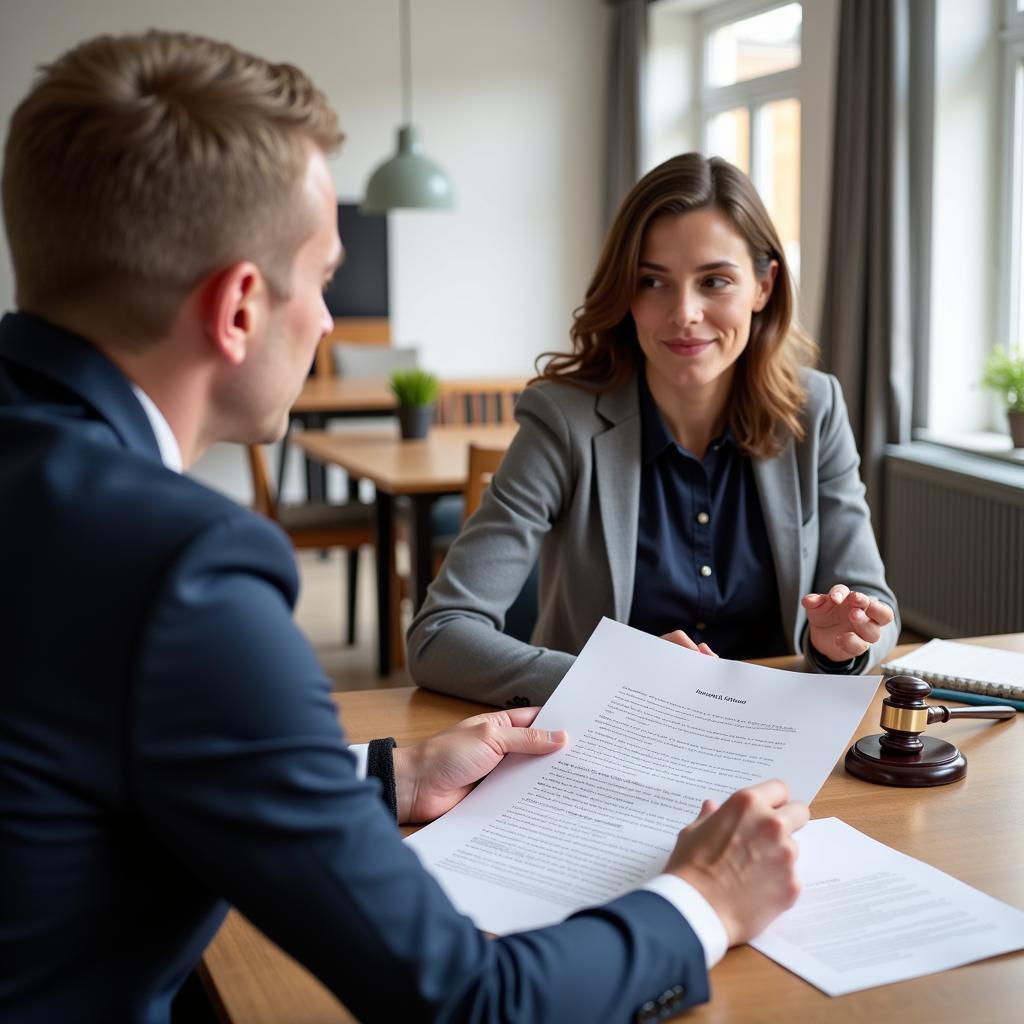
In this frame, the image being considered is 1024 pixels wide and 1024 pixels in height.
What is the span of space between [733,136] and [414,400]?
11.2ft

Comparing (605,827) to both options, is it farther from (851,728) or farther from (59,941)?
(59,941)

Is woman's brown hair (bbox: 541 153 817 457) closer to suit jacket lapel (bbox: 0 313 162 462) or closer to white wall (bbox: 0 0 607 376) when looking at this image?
suit jacket lapel (bbox: 0 313 162 462)

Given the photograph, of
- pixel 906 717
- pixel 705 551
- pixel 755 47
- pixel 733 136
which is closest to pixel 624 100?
pixel 733 136

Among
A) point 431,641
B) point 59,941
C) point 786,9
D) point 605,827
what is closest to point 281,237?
point 59,941

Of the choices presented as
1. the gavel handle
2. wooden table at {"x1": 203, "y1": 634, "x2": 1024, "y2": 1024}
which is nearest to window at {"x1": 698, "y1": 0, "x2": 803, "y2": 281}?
the gavel handle

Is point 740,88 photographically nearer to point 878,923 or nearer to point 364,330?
point 364,330

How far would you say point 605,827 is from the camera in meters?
1.11

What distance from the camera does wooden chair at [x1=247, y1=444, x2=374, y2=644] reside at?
14.3 feet

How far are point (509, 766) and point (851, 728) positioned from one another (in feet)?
1.08

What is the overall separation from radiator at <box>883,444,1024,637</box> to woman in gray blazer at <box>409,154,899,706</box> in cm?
223

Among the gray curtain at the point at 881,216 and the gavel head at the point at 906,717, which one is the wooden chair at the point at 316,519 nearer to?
the gray curtain at the point at 881,216

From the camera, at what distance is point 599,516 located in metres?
1.92

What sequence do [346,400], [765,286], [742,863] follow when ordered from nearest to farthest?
[742,863] < [765,286] < [346,400]

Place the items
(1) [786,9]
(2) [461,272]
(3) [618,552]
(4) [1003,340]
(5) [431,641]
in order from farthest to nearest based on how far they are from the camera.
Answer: (2) [461,272] < (1) [786,9] < (4) [1003,340] < (3) [618,552] < (5) [431,641]
